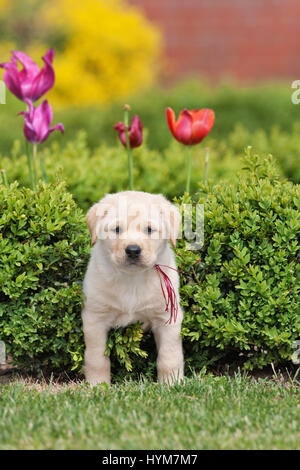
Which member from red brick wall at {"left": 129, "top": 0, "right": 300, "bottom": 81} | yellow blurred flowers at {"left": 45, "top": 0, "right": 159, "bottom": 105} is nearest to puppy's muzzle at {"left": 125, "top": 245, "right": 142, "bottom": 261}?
yellow blurred flowers at {"left": 45, "top": 0, "right": 159, "bottom": 105}

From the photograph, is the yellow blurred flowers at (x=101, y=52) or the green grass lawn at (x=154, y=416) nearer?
the green grass lawn at (x=154, y=416)

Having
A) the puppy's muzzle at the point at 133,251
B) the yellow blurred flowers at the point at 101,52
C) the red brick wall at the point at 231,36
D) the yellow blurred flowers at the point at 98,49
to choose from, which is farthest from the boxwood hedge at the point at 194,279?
the red brick wall at the point at 231,36

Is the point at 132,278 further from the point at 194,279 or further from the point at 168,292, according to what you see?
the point at 194,279

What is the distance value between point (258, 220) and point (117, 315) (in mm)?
1012

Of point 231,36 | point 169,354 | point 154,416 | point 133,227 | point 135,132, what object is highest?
point 231,36

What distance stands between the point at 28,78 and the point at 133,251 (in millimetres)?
1687

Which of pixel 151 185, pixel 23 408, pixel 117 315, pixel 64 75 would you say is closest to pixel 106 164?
pixel 151 185

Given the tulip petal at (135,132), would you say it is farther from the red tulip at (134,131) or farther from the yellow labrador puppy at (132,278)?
the yellow labrador puppy at (132,278)

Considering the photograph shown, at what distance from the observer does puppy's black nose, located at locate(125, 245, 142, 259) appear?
11.1 feet

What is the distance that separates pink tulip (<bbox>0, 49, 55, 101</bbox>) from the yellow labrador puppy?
1160mm

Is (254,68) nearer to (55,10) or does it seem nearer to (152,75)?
(152,75)

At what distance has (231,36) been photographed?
18469 millimetres

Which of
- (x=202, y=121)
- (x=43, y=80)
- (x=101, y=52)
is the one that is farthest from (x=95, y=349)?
(x=101, y=52)

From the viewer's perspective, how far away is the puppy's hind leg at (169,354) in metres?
3.90
